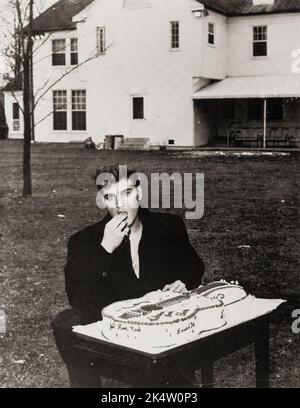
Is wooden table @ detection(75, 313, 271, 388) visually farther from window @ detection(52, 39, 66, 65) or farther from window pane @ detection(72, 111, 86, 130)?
window @ detection(52, 39, 66, 65)

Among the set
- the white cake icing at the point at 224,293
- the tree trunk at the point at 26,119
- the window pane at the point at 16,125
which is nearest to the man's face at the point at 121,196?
the white cake icing at the point at 224,293

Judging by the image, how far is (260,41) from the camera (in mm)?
26359

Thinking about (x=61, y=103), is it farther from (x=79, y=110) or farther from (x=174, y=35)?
(x=174, y=35)

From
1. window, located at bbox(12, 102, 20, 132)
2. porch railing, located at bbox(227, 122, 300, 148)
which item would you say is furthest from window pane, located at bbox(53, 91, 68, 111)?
porch railing, located at bbox(227, 122, 300, 148)

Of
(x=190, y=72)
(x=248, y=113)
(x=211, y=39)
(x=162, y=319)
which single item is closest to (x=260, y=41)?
(x=211, y=39)

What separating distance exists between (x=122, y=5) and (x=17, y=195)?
52.3ft

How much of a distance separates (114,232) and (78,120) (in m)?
27.2

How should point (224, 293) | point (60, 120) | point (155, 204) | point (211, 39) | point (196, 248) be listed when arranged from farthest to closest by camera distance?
point (60, 120), point (211, 39), point (155, 204), point (196, 248), point (224, 293)

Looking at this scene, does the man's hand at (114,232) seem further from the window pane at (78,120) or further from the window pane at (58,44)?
the window pane at (58,44)

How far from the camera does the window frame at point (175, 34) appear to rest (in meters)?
26.0

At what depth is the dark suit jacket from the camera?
10.3 ft

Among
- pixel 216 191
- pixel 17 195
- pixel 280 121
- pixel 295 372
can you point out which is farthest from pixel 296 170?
pixel 295 372
